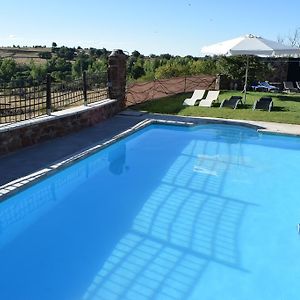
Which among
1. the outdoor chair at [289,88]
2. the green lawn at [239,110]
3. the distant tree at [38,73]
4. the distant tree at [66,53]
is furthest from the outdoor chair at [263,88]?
the distant tree at [66,53]

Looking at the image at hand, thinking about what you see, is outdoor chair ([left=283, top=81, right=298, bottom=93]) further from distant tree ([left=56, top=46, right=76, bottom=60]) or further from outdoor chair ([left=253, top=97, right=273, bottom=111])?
distant tree ([left=56, top=46, right=76, bottom=60])

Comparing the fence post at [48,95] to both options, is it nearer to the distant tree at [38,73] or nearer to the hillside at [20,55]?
the distant tree at [38,73]

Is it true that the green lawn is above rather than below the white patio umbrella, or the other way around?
below

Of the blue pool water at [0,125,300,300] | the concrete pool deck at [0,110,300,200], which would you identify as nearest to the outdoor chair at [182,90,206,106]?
the concrete pool deck at [0,110,300,200]

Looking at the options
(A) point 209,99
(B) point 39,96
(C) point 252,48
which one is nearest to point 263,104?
(C) point 252,48

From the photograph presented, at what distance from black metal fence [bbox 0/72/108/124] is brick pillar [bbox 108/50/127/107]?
693 mm

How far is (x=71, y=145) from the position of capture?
387 inches

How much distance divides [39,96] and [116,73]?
4487 millimetres

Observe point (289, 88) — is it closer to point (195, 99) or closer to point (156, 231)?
point (195, 99)

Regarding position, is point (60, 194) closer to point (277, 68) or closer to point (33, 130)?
point (33, 130)

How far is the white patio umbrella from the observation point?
1423 cm

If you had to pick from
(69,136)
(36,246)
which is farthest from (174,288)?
(69,136)

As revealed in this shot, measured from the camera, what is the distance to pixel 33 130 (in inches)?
371

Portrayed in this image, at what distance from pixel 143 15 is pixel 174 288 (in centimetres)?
2386
